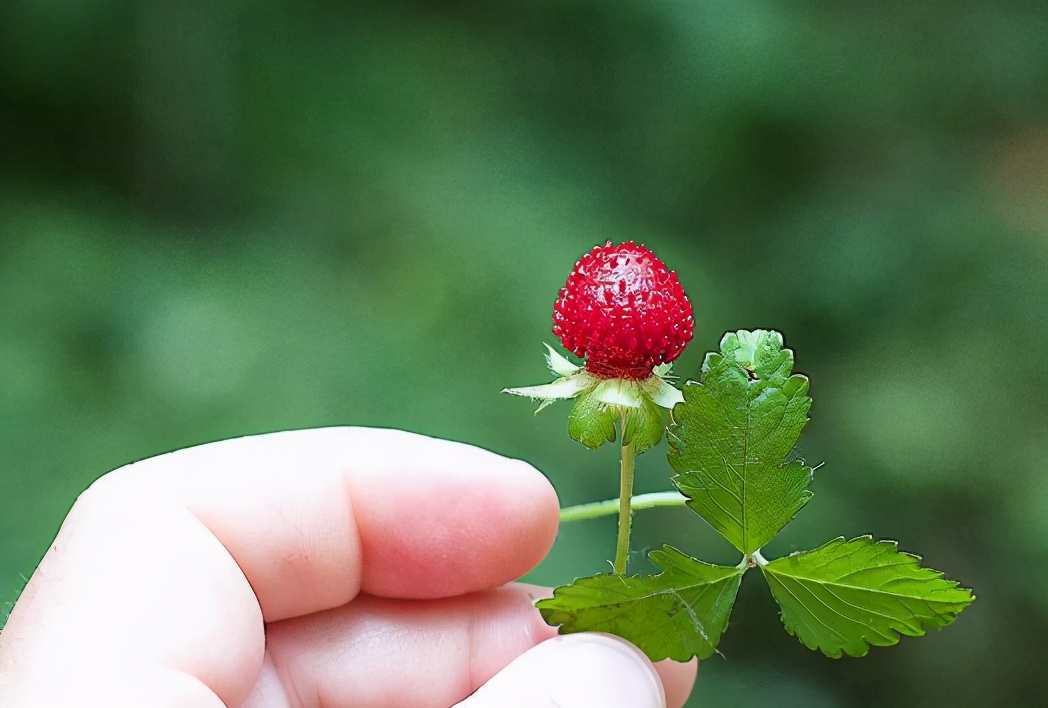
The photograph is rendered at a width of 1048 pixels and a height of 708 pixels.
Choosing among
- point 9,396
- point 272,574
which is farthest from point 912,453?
point 9,396

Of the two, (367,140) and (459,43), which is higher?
(459,43)

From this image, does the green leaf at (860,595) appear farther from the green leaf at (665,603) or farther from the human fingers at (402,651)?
the human fingers at (402,651)

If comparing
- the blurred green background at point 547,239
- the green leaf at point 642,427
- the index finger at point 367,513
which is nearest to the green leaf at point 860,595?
the green leaf at point 642,427

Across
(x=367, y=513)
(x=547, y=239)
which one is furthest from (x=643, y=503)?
(x=547, y=239)

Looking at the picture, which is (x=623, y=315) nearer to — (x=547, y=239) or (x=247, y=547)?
(x=247, y=547)

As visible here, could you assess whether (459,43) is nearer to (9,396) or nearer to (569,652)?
(9,396)

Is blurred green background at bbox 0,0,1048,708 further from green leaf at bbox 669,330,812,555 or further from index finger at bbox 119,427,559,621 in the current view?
green leaf at bbox 669,330,812,555
